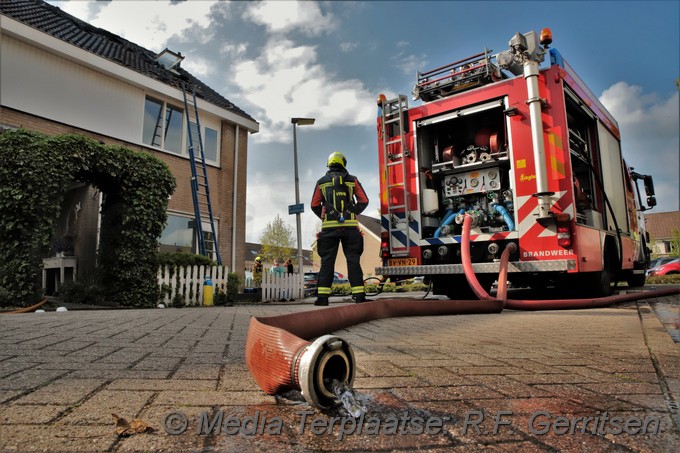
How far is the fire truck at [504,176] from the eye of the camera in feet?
19.0

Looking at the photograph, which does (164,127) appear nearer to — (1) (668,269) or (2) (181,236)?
(2) (181,236)

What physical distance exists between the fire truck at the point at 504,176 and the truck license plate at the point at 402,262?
2 centimetres

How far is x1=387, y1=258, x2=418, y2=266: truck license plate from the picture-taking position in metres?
6.79

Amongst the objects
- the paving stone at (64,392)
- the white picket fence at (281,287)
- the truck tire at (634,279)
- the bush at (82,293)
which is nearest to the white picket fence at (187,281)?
the bush at (82,293)

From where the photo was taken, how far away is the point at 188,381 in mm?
1769

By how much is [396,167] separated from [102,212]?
629 centimetres

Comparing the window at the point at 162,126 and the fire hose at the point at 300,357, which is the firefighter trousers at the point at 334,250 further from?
the window at the point at 162,126

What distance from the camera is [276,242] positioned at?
130 feet

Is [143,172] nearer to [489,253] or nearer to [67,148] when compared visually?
[67,148]

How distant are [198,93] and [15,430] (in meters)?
13.8

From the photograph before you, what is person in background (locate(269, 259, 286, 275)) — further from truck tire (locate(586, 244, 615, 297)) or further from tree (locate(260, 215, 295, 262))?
tree (locate(260, 215, 295, 262))

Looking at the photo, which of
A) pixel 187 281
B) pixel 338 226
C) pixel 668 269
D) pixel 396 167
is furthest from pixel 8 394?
pixel 668 269

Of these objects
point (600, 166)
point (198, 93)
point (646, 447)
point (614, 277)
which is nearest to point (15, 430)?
point (646, 447)

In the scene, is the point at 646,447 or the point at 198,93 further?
the point at 198,93
